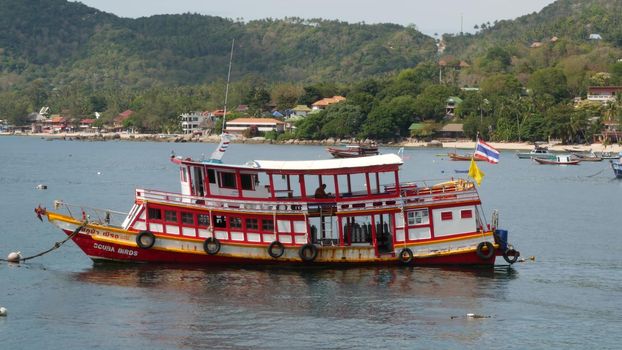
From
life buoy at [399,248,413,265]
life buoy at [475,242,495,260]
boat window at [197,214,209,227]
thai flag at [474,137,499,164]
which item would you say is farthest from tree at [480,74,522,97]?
boat window at [197,214,209,227]

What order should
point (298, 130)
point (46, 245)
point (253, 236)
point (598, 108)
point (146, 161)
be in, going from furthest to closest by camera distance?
point (298, 130) → point (598, 108) → point (146, 161) → point (46, 245) → point (253, 236)

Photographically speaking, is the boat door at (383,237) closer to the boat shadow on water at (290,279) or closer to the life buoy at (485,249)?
the boat shadow on water at (290,279)

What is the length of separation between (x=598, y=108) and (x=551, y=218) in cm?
9949

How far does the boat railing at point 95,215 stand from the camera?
1667 inches

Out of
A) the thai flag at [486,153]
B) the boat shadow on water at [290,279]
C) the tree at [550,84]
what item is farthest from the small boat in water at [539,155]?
the boat shadow on water at [290,279]

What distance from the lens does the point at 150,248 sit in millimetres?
41469

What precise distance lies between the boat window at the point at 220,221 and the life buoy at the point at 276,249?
2.01m

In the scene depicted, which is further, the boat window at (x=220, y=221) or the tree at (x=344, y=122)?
the tree at (x=344, y=122)

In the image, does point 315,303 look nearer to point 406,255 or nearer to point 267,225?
point 267,225

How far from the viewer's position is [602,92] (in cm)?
17738

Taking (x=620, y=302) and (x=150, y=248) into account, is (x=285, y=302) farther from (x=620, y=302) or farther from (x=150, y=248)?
(x=620, y=302)

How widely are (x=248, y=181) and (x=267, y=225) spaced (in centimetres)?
199

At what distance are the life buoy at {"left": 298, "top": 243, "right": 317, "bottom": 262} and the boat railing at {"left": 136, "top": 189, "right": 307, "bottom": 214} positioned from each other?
4.45 ft

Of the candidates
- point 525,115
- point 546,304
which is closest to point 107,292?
point 546,304
